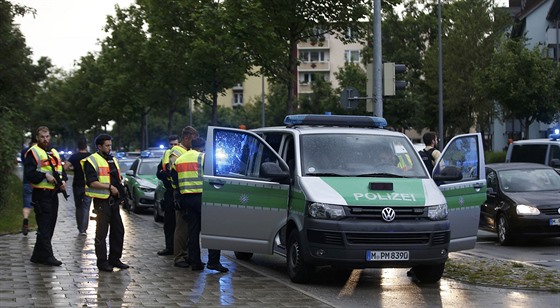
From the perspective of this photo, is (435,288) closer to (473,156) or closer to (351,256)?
(351,256)

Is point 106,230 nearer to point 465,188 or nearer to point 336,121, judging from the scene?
point 336,121

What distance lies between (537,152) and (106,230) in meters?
12.6

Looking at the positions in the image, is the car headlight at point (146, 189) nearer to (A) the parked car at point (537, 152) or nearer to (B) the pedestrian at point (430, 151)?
(A) the parked car at point (537, 152)

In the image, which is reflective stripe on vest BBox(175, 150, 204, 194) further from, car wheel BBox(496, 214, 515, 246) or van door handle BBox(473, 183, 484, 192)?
car wheel BBox(496, 214, 515, 246)

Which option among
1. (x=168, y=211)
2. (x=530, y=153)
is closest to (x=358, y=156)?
(x=168, y=211)

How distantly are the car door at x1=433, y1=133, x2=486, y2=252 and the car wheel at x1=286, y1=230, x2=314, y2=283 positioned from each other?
190 centimetres

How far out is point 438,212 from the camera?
1171cm

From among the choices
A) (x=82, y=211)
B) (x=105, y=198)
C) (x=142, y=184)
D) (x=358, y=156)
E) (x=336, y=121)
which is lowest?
(x=82, y=211)

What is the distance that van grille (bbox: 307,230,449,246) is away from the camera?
11.3 metres

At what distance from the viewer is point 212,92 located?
1566 inches

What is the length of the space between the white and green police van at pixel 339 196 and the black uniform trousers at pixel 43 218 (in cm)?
234

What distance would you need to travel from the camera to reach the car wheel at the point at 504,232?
17891mm

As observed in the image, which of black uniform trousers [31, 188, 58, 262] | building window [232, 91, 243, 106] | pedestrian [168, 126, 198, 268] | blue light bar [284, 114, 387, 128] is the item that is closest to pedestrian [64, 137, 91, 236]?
black uniform trousers [31, 188, 58, 262]

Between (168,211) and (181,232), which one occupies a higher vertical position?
(168,211)
